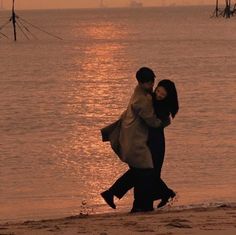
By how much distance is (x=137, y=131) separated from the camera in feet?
28.7

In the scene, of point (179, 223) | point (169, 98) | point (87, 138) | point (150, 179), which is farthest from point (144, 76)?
point (87, 138)

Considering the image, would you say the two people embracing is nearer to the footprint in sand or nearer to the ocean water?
the footprint in sand

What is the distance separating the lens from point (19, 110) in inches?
1150

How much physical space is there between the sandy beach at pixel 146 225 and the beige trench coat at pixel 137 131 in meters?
0.56

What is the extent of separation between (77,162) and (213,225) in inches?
A: 401

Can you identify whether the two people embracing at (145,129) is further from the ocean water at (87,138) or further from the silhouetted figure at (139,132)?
the ocean water at (87,138)

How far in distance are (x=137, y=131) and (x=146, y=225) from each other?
46.8 inches

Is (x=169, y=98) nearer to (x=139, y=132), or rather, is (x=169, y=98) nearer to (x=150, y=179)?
(x=139, y=132)

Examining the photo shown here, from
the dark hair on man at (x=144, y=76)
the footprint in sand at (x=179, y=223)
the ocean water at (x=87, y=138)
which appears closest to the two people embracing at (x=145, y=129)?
the dark hair on man at (x=144, y=76)

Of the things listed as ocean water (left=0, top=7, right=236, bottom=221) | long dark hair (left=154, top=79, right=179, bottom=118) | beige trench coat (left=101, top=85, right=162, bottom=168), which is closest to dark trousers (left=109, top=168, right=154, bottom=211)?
beige trench coat (left=101, top=85, right=162, bottom=168)

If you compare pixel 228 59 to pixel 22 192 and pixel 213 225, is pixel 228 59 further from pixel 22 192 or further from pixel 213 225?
pixel 213 225

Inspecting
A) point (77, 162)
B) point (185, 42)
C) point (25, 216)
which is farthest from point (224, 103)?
point (185, 42)

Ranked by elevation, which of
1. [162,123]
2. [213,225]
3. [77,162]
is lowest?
[77,162]

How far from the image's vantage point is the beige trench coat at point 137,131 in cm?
866
